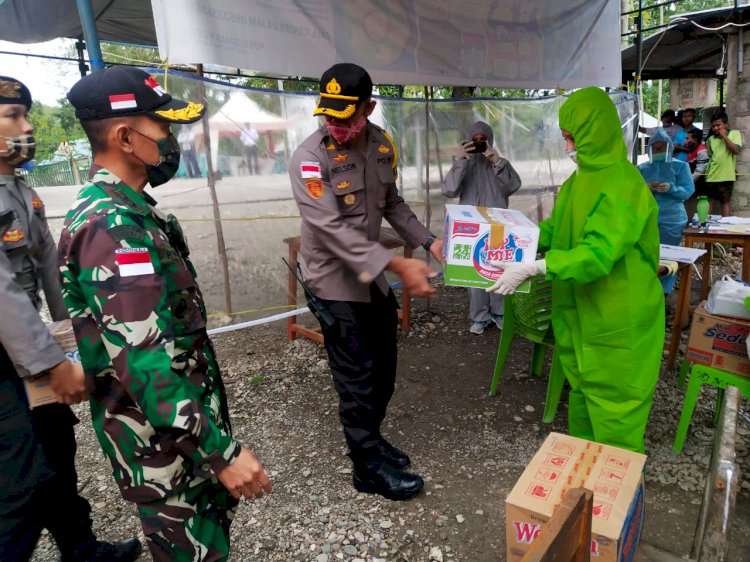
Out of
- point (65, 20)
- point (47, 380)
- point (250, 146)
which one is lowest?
point (47, 380)

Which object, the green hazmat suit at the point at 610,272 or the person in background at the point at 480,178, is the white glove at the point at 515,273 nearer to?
the green hazmat suit at the point at 610,272

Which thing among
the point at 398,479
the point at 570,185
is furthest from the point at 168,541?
the point at 570,185

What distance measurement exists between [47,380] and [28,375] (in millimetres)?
51

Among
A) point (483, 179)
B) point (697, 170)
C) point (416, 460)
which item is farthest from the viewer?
point (697, 170)

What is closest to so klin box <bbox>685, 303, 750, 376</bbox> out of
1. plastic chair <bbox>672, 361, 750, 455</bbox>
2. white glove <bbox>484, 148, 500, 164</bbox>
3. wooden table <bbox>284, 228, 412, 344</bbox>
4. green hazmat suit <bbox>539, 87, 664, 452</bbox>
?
plastic chair <bbox>672, 361, 750, 455</bbox>

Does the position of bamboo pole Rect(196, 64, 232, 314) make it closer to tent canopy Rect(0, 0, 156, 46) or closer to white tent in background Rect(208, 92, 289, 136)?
white tent in background Rect(208, 92, 289, 136)

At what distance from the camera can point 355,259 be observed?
2.10m

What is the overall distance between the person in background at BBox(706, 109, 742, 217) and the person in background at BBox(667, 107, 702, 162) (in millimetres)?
782

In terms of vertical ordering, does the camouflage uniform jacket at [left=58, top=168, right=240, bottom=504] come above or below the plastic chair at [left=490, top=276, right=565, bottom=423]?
above

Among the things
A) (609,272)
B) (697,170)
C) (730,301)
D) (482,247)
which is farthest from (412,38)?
(697,170)

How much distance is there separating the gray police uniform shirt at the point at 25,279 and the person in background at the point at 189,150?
158cm

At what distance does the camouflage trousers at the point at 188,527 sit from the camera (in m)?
1.33

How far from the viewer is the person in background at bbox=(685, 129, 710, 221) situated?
769 centimetres

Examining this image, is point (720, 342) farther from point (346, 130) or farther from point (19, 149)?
point (19, 149)
